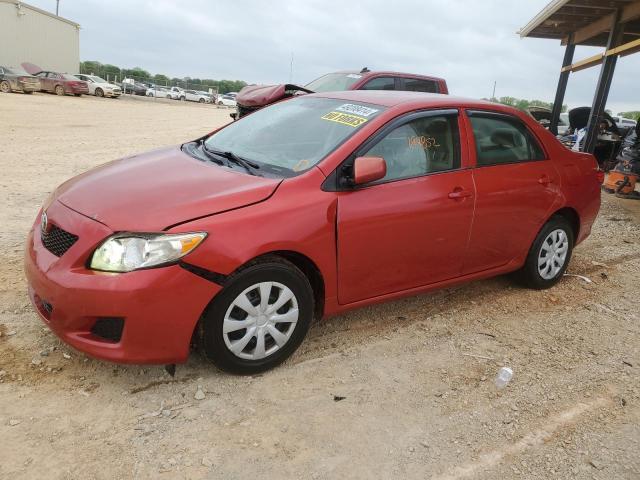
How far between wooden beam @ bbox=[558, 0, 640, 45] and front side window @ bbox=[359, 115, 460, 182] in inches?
299

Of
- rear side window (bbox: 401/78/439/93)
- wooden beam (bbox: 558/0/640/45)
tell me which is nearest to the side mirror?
rear side window (bbox: 401/78/439/93)

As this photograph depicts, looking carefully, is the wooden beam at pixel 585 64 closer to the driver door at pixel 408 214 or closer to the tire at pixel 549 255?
the tire at pixel 549 255

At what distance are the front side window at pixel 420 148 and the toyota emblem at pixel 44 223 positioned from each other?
1859 millimetres

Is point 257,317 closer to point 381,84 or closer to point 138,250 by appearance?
point 138,250

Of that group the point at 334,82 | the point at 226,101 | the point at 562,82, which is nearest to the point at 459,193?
the point at 334,82

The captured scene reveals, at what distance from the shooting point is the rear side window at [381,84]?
828 centimetres

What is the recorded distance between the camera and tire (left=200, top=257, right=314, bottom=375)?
2.79 metres

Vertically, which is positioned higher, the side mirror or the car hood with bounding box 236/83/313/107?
the car hood with bounding box 236/83/313/107

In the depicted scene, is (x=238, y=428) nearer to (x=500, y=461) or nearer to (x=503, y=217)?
(x=500, y=461)

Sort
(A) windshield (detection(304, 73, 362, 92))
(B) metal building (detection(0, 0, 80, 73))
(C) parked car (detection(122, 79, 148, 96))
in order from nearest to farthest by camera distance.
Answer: (A) windshield (detection(304, 73, 362, 92)), (B) metal building (detection(0, 0, 80, 73)), (C) parked car (detection(122, 79, 148, 96))

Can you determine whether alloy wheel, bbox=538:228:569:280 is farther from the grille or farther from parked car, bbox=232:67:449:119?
parked car, bbox=232:67:449:119

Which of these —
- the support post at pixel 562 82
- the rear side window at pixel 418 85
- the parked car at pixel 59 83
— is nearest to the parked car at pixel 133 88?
the parked car at pixel 59 83

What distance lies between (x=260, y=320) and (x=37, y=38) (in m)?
39.2

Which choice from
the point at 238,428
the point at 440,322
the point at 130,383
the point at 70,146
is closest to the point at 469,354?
the point at 440,322
